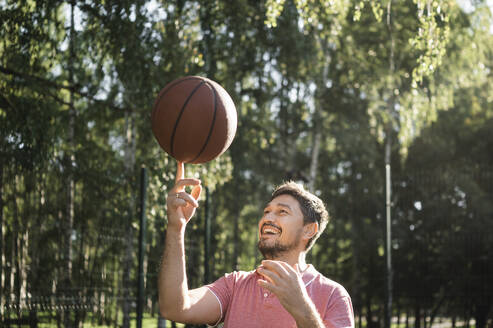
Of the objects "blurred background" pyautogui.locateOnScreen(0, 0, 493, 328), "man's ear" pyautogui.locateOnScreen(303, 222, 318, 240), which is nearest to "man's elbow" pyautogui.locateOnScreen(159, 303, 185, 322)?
"man's ear" pyautogui.locateOnScreen(303, 222, 318, 240)

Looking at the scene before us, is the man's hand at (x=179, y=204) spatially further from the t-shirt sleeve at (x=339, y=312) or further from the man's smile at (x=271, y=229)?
the t-shirt sleeve at (x=339, y=312)

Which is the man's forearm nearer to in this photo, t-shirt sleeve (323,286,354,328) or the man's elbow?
the man's elbow

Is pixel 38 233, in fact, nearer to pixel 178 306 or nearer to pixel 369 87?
pixel 178 306

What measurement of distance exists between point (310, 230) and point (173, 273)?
75 cm

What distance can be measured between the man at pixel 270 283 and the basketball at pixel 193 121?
1.43 ft

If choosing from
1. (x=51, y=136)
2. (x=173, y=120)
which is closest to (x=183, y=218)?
(x=173, y=120)

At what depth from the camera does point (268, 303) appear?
2.47 m

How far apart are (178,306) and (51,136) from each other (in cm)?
372

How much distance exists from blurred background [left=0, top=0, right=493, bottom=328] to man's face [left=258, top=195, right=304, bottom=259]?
7.37ft

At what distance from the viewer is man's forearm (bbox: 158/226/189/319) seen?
2.21 m

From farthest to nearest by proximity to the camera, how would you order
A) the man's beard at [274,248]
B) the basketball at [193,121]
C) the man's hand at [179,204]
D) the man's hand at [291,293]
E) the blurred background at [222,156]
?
the blurred background at [222,156] < the basketball at [193,121] < the man's beard at [274,248] < the man's hand at [179,204] < the man's hand at [291,293]

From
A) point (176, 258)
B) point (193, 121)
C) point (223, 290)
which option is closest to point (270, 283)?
point (176, 258)

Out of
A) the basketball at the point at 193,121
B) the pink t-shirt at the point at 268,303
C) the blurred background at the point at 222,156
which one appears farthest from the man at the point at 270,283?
the blurred background at the point at 222,156

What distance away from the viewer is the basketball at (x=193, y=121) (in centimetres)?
289
